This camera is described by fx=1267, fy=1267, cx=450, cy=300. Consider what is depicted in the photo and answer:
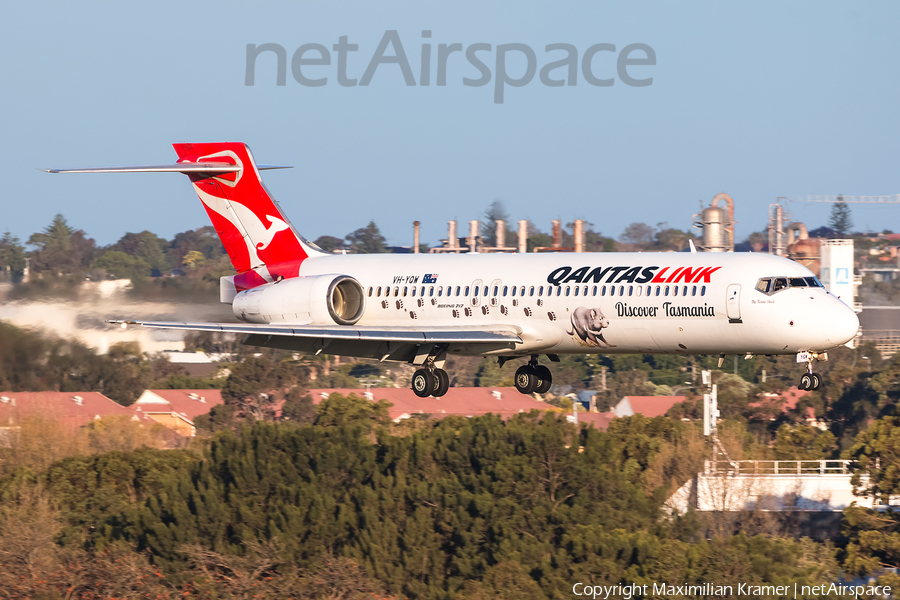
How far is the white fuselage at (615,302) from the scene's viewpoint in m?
31.3

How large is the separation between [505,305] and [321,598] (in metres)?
21.3

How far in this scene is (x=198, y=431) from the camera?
11062 centimetres

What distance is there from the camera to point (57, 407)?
78500 millimetres

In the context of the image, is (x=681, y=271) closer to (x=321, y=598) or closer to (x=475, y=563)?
(x=321, y=598)

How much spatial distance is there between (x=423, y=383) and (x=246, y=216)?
28.5 ft

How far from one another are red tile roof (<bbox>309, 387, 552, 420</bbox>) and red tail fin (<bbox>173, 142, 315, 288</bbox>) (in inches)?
2801

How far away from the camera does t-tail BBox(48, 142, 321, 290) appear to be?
40344 mm

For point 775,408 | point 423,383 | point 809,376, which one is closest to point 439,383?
point 423,383

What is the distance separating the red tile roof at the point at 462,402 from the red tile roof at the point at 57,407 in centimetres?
2781

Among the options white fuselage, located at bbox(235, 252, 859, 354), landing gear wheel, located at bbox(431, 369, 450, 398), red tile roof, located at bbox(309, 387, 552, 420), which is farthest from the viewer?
red tile roof, located at bbox(309, 387, 552, 420)

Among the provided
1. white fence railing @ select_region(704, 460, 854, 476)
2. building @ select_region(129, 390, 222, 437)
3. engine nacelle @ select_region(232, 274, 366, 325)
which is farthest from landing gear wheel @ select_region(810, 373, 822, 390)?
building @ select_region(129, 390, 222, 437)

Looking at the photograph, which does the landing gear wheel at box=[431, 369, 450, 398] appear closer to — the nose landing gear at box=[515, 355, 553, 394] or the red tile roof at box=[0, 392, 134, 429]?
the nose landing gear at box=[515, 355, 553, 394]

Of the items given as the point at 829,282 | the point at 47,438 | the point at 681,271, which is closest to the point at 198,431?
the point at 47,438

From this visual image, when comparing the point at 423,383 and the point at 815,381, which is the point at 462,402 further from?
the point at 815,381
